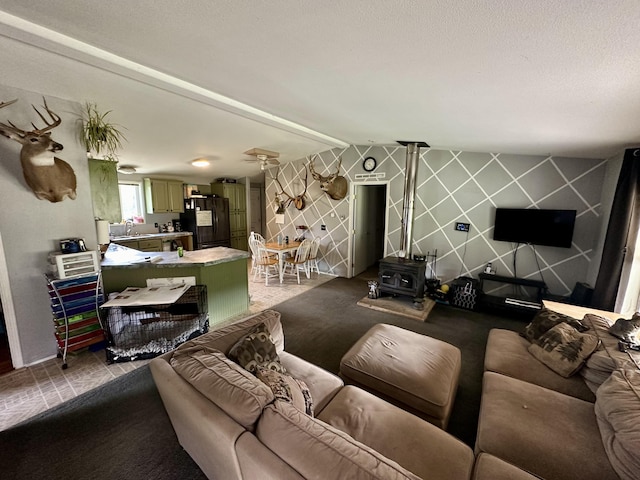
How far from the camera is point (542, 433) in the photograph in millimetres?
1341

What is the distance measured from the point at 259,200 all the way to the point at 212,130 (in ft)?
14.4

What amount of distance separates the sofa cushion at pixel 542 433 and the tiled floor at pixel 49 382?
286cm

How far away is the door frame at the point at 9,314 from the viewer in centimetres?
223

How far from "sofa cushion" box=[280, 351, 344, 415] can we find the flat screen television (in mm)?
3611

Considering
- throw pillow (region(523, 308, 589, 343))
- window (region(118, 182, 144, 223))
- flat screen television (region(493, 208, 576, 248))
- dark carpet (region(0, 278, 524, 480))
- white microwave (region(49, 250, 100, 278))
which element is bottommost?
dark carpet (region(0, 278, 524, 480))

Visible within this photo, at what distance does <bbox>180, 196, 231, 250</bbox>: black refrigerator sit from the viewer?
6164 mm

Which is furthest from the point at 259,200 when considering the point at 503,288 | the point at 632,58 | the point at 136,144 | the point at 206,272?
the point at 632,58

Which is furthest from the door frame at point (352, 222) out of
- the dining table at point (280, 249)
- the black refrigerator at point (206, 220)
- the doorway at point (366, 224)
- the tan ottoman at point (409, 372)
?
the black refrigerator at point (206, 220)

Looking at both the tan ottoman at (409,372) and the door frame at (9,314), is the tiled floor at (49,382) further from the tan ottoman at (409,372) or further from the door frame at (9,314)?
the tan ottoman at (409,372)

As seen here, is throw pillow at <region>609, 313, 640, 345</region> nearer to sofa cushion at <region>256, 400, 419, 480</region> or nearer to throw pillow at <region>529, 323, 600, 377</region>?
throw pillow at <region>529, 323, 600, 377</region>

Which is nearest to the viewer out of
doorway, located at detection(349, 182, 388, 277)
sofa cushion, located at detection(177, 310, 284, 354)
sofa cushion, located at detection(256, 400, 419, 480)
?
sofa cushion, located at detection(256, 400, 419, 480)

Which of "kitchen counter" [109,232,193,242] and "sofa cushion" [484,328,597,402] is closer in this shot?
"sofa cushion" [484,328,597,402]

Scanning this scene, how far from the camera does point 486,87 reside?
1.72 metres

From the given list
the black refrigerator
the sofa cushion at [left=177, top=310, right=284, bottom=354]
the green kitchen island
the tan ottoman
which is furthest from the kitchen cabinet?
the tan ottoman
